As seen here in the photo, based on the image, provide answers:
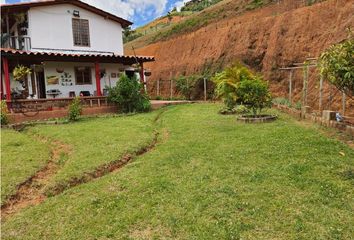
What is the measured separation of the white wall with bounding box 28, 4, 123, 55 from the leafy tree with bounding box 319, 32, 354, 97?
656 inches

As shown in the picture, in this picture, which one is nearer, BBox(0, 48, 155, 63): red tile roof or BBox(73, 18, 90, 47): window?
BBox(0, 48, 155, 63): red tile roof

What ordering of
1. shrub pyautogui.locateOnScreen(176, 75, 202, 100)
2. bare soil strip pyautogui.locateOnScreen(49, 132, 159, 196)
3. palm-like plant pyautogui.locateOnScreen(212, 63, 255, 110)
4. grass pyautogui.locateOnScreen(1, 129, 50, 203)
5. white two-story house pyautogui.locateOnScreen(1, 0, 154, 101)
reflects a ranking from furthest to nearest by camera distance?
1. shrub pyautogui.locateOnScreen(176, 75, 202, 100)
2. white two-story house pyautogui.locateOnScreen(1, 0, 154, 101)
3. palm-like plant pyautogui.locateOnScreen(212, 63, 255, 110)
4. grass pyautogui.locateOnScreen(1, 129, 50, 203)
5. bare soil strip pyautogui.locateOnScreen(49, 132, 159, 196)

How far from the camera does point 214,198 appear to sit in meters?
5.33

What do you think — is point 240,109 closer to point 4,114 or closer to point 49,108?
point 49,108

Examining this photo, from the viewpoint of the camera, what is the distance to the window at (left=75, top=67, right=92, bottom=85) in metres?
20.2

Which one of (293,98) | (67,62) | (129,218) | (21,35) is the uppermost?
(21,35)

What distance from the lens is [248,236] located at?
13.7ft

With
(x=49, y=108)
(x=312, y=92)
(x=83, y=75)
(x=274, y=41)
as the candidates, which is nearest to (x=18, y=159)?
(x=49, y=108)

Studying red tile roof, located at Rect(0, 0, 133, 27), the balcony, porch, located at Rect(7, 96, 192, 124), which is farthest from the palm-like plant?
the balcony

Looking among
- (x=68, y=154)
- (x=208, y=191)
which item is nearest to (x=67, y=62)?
(x=68, y=154)

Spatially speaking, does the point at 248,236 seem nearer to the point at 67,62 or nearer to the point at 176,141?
the point at 176,141

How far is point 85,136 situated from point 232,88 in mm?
6706

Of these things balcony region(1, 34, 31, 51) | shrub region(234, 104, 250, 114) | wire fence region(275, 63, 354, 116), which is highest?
balcony region(1, 34, 31, 51)

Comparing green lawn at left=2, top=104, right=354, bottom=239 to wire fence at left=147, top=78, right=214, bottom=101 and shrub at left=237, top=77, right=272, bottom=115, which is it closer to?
shrub at left=237, top=77, right=272, bottom=115
